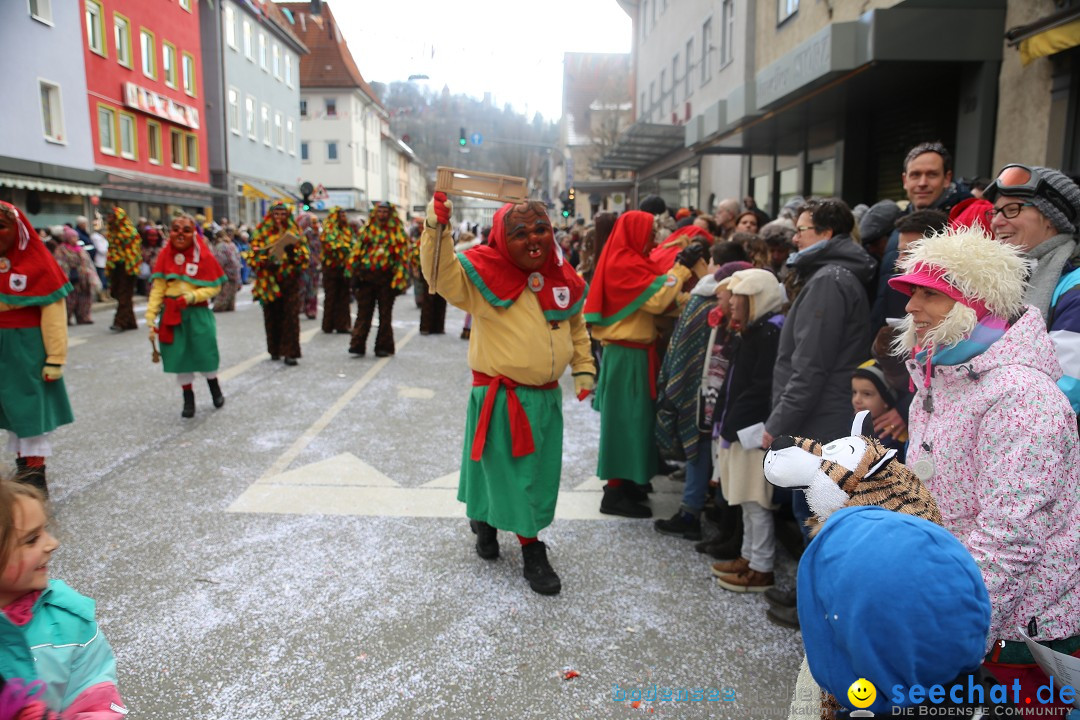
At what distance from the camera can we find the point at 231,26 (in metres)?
32.5

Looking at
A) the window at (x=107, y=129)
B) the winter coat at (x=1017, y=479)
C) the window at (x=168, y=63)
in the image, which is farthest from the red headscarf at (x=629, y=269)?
the window at (x=168, y=63)

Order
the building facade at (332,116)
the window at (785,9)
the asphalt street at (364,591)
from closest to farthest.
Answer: the asphalt street at (364,591)
the window at (785,9)
the building facade at (332,116)

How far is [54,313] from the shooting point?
490 centimetres

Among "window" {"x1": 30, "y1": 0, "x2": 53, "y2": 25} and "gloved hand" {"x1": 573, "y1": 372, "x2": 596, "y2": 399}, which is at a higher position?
"window" {"x1": 30, "y1": 0, "x2": 53, "y2": 25}

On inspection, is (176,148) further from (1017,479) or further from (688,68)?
(1017,479)

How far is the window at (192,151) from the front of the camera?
28.9m

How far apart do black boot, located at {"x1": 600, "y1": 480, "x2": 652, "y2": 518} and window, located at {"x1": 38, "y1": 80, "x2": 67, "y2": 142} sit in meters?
21.2

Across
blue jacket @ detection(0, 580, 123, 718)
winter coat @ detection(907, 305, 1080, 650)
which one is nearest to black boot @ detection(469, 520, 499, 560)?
blue jacket @ detection(0, 580, 123, 718)

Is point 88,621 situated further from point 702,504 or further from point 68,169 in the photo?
point 68,169

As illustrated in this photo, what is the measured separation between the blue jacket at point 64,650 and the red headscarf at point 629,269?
3.46 meters

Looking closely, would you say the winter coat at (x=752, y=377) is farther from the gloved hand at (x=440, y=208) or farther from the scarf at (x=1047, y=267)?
the gloved hand at (x=440, y=208)

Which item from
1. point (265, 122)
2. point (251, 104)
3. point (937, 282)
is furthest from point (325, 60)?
point (937, 282)

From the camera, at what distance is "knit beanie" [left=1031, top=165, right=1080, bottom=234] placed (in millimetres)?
2713

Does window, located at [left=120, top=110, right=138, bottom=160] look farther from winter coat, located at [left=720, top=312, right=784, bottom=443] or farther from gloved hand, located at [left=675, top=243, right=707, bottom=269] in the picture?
winter coat, located at [left=720, top=312, right=784, bottom=443]
